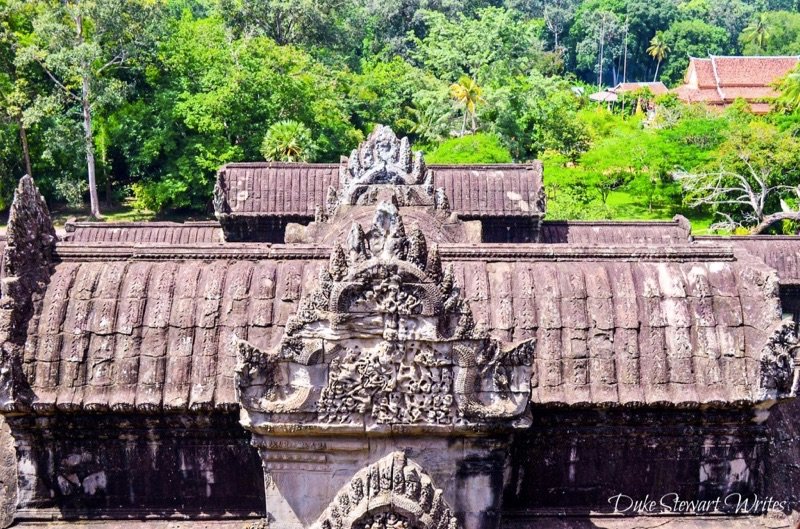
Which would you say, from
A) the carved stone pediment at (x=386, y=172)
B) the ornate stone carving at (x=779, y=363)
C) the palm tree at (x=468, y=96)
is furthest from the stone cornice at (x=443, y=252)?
the palm tree at (x=468, y=96)

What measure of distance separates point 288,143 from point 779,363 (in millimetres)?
28198

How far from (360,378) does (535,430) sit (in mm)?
2030

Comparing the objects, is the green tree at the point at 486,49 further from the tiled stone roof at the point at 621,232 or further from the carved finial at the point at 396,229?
the carved finial at the point at 396,229

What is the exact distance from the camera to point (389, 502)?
658 cm

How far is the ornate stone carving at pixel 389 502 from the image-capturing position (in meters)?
6.57

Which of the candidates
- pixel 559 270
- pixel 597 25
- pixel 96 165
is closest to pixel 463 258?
pixel 559 270

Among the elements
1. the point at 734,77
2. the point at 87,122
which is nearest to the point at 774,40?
the point at 734,77

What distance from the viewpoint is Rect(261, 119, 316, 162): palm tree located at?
33.6 m

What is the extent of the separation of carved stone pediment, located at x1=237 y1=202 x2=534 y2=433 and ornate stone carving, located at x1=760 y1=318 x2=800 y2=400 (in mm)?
2277

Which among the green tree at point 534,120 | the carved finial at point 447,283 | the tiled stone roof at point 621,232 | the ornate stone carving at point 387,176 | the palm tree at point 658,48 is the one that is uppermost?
the palm tree at point 658,48

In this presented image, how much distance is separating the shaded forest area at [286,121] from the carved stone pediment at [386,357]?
2206 centimetres

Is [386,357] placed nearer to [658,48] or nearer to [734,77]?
[734,77]

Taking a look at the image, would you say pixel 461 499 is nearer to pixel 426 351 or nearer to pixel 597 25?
pixel 426 351

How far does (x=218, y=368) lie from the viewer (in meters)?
7.71
